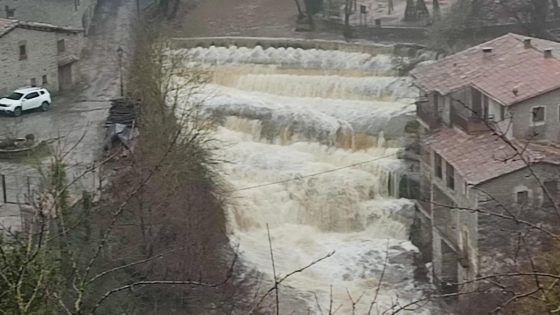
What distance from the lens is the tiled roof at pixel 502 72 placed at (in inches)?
933

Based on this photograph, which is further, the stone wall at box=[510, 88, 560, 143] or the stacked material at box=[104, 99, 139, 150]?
the stacked material at box=[104, 99, 139, 150]

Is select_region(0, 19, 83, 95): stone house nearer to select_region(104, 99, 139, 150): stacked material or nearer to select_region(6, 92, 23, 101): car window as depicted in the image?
select_region(6, 92, 23, 101): car window

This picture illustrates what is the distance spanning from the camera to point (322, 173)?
1107 inches

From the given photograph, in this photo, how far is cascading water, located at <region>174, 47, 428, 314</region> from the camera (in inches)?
941

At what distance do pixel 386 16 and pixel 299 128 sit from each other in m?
13.0

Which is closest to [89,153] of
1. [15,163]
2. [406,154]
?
[15,163]

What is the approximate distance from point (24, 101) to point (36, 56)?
9.10 ft

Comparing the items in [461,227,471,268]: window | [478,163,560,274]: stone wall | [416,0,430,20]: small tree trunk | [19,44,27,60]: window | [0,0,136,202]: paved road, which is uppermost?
[416,0,430,20]: small tree trunk

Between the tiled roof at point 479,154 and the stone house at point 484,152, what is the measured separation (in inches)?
0.9

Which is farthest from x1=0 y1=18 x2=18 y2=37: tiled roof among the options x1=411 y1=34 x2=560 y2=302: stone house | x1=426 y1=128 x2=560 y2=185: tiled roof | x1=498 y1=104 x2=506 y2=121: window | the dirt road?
x1=498 y1=104 x2=506 y2=121: window

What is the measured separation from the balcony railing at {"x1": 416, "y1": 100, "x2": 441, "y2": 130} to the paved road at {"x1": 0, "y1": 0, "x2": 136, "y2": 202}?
7.35m

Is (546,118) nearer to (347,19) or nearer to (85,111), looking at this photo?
(85,111)

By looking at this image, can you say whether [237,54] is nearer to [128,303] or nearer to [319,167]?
[319,167]

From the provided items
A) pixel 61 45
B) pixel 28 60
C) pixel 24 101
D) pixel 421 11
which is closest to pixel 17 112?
pixel 24 101
